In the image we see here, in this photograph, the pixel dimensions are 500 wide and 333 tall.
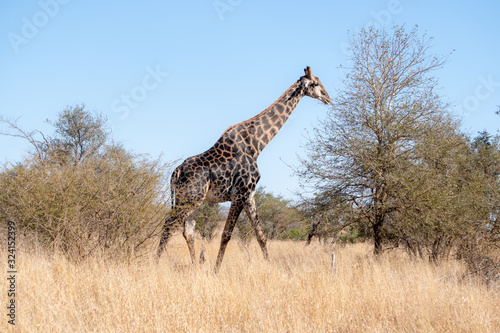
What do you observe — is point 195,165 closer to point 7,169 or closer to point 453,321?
point 7,169

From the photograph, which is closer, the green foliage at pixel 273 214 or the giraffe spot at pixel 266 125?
the giraffe spot at pixel 266 125

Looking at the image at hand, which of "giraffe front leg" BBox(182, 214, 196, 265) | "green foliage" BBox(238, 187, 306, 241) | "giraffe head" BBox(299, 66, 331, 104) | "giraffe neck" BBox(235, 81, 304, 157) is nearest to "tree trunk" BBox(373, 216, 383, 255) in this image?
"giraffe head" BBox(299, 66, 331, 104)

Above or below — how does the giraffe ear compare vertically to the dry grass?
above

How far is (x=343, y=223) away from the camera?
1066cm

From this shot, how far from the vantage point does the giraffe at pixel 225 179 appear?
8.38 meters

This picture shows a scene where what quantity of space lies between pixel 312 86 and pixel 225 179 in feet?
11.0

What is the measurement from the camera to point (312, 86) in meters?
10.0

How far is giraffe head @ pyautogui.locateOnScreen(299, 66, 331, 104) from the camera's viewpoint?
32.8 ft

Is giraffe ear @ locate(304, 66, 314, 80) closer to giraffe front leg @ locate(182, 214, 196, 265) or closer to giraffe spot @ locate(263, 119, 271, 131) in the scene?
giraffe spot @ locate(263, 119, 271, 131)

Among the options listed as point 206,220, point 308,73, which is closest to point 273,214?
point 206,220

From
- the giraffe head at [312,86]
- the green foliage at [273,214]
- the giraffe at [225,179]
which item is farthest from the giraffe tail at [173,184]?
the green foliage at [273,214]

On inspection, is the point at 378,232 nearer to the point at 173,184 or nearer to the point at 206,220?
the point at 173,184

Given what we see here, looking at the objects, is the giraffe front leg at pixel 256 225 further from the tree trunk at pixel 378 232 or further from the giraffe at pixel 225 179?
the tree trunk at pixel 378 232

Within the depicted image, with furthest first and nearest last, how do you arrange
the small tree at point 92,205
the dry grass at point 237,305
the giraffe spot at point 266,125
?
the giraffe spot at point 266,125 < the small tree at point 92,205 < the dry grass at point 237,305
